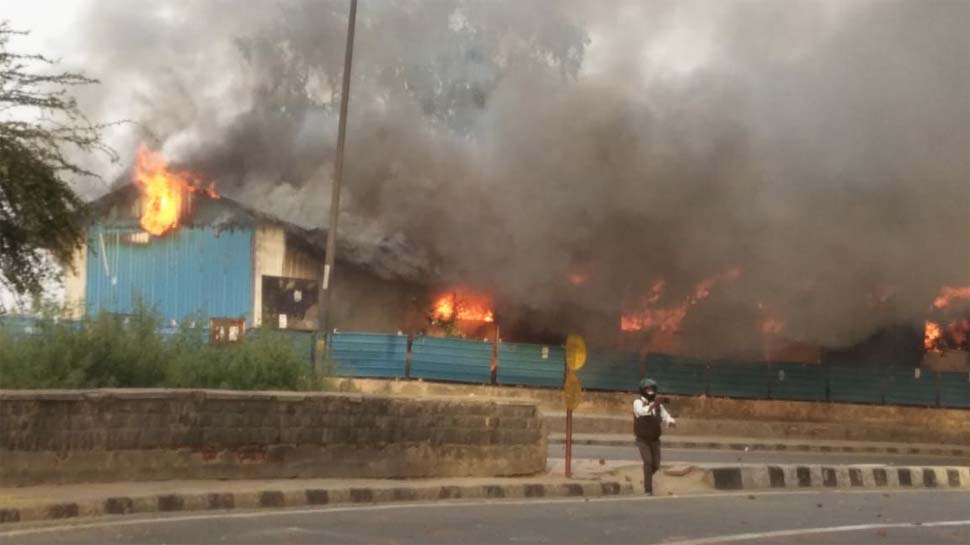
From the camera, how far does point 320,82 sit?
107 ft

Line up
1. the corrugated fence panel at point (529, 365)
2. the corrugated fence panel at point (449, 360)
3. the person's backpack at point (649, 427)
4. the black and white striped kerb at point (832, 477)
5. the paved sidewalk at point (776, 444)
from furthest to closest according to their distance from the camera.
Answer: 1. the corrugated fence panel at point (529, 365)
2. the corrugated fence panel at point (449, 360)
3. the paved sidewalk at point (776, 444)
4. the black and white striped kerb at point (832, 477)
5. the person's backpack at point (649, 427)

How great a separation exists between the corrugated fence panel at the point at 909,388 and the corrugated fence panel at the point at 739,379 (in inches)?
128

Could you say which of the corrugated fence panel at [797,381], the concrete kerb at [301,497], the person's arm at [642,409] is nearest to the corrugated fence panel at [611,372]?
the corrugated fence panel at [797,381]

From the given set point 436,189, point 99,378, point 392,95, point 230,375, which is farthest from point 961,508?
point 392,95

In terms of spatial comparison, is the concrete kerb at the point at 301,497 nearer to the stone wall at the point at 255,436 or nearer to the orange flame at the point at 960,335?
the stone wall at the point at 255,436

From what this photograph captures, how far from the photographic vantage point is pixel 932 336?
34.8 meters

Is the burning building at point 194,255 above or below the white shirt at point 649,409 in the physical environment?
above

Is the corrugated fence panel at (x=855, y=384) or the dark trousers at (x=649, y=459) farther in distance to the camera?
the corrugated fence panel at (x=855, y=384)

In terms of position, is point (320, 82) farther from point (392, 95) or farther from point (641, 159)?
point (641, 159)

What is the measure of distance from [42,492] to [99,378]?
7.45 feet

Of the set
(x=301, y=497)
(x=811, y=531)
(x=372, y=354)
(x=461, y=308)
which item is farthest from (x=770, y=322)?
(x=301, y=497)

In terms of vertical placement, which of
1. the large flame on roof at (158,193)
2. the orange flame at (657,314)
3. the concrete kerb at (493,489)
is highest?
the large flame on roof at (158,193)

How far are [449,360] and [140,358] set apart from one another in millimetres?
14413

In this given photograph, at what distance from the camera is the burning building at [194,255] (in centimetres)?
2958
